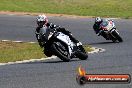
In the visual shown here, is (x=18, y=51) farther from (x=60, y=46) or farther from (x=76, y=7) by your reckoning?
(x=76, y=7)

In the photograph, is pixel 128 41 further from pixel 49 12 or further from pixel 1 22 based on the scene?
pixel 49 12

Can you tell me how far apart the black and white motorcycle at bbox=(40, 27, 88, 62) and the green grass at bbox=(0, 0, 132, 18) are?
69.3 ft

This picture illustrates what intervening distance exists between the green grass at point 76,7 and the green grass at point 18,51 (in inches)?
597

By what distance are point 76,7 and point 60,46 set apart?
26.8 m

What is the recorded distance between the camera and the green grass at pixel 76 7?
39.0 m

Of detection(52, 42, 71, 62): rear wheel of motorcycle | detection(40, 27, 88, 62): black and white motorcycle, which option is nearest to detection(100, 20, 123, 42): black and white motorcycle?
detection(40, 27, 88, 62): black and white motorcycle

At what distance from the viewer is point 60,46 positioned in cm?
1561

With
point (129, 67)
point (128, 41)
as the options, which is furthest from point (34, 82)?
point (128, 41)

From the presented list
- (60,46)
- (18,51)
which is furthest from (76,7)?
(60,46)

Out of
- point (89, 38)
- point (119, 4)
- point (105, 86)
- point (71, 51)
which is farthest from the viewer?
point (119, 4)

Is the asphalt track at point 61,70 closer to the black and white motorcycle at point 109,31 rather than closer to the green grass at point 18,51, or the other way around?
the black and white motorcycle at point 109,31

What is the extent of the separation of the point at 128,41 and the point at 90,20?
1033cm

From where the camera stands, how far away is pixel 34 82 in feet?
35.1

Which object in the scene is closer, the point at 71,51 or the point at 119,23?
the point at 71,51
